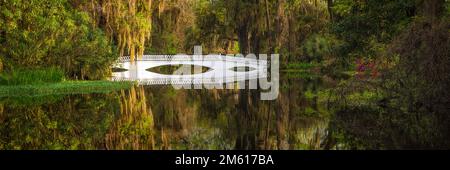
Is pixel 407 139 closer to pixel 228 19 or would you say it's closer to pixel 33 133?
pixel 33 133

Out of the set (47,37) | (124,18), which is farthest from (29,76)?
(124,18)

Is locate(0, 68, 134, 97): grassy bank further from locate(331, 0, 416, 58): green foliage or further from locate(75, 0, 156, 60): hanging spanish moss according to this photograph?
locate(331, 0, 416, 58): green foliage

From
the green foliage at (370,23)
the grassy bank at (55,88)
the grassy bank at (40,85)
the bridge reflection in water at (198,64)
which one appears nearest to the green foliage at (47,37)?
the grassy bank at (40,85)

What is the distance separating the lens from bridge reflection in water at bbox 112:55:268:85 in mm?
36062

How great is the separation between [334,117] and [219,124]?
247 centimetres

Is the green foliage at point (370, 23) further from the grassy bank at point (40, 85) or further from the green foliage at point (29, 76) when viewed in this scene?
the green foliage at point (29, 76)

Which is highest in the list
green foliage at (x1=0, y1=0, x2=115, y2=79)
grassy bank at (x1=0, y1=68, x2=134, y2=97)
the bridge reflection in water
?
green foliage at (x1=0, y1=0, x2=115, y2=79)

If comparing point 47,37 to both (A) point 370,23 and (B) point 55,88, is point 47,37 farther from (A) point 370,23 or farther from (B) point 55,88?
(A) point 370,23

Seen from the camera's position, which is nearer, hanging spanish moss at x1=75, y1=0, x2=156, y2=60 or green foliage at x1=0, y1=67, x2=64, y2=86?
green foliage at x1=0, y1=67, x2=64, y2=86

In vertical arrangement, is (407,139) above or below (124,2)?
below

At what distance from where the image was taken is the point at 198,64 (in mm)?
40250

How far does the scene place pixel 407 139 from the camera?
9.29m

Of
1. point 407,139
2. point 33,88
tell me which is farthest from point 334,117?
point 33,88

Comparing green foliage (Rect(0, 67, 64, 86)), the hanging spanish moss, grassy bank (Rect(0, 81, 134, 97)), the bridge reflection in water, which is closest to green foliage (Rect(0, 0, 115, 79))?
green foliage (Rect(0, 67, 64, 86))
